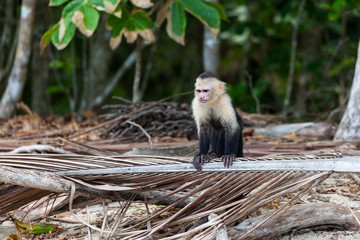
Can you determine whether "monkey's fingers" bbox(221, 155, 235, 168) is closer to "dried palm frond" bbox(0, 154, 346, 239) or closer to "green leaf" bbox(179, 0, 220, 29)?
"dried palm frond" bbox(0, 154, 346, 239)

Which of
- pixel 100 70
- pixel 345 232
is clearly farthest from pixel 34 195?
pixel 100 70

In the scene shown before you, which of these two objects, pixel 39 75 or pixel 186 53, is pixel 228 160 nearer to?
pixel 39 75

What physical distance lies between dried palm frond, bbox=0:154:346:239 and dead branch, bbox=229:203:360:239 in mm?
126

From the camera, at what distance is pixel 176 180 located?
2.33 m

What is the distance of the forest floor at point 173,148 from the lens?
2.59 m

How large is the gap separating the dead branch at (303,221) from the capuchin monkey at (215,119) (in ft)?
2.12

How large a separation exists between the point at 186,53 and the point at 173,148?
20.3ft

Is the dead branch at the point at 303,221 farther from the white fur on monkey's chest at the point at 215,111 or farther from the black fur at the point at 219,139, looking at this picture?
the white fur on monkey's chest at the point at 215,111

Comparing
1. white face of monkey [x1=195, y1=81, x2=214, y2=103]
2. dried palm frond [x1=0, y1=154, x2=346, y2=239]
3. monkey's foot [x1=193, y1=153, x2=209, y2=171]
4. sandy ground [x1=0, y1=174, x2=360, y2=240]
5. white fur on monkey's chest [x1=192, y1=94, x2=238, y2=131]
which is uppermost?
white face of monkey [x1=195, y1=81, x2=214, y2=103]

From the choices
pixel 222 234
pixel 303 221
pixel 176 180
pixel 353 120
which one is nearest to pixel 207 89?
pixel 176 180

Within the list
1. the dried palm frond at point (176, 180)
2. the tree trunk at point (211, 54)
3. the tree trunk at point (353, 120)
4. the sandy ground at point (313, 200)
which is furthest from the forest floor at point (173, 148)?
the tree trunk at point (211, 54)

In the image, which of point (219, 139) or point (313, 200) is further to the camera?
point (219, 139)

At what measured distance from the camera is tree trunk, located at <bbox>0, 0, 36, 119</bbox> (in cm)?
491

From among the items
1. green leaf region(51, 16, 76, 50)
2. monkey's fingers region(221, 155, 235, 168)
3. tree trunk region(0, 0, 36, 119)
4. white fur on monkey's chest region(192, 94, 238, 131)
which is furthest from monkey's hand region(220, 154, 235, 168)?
tree trunk region(0, 0, 36, 119)
